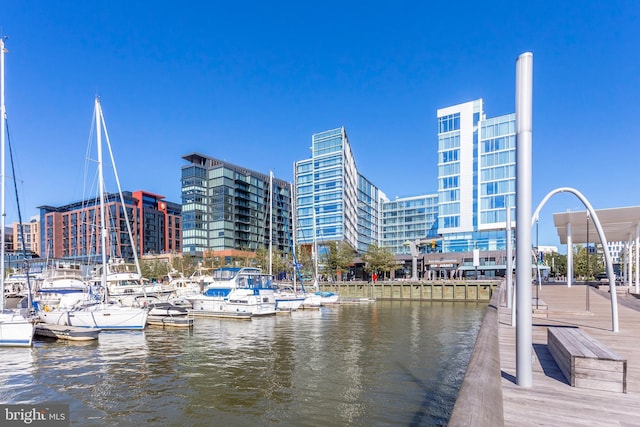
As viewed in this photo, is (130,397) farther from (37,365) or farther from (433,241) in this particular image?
(433,241)

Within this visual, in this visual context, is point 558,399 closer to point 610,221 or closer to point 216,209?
point 610,221

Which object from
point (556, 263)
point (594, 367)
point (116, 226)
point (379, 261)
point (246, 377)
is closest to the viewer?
point (594, 367)

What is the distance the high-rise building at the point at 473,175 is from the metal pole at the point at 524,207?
79.6m

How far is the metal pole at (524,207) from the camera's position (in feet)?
18.3

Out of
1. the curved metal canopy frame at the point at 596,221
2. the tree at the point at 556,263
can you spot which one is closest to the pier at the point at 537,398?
the curved metal canopy frame at the point at 596,221

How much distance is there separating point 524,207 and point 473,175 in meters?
85.6

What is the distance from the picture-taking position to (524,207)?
557 cm

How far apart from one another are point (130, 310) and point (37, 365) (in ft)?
26.7

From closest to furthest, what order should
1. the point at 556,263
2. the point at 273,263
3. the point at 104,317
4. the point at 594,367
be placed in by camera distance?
the point at 594,367 < the point at 104,317 < the point at 273,263 < the point at 556,263

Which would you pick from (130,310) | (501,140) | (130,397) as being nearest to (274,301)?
(130,310)

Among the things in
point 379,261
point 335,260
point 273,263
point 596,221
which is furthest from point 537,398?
point 273,263

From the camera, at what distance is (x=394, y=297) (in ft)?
190

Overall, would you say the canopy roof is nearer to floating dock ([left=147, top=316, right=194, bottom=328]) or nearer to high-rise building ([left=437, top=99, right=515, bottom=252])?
floating dock ([left=147, top=316, right=194, bottom=328])

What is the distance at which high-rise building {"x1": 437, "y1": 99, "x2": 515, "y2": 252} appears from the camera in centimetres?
8112
